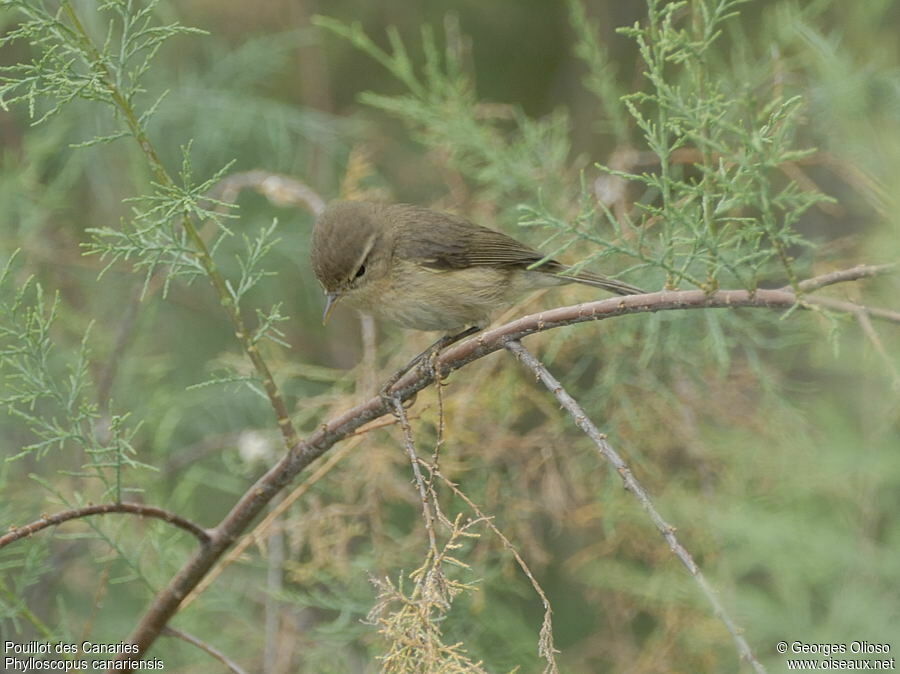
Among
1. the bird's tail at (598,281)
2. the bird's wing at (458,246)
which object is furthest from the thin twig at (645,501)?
the bird's wing at (458,246)

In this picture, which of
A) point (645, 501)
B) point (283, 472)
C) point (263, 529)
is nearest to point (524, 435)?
point (263, 529)

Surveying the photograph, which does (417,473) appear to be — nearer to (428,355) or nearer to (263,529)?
(263,529)

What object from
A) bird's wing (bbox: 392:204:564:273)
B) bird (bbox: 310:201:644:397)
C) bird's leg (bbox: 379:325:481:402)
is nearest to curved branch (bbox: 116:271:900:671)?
bird's leg (bbox: 379:325:481:402)

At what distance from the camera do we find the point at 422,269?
3.65m

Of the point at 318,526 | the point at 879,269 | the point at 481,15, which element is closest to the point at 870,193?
the point at 879,269

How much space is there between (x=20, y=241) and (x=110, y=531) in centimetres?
168

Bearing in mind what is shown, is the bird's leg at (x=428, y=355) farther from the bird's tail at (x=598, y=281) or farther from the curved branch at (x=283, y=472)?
the bird's tail at (x=598, y=281)

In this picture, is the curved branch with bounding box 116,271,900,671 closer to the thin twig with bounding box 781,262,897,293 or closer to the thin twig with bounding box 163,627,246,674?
the thin twig with bounding box 163,627,246,674

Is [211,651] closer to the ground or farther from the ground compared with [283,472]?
closer to the ground

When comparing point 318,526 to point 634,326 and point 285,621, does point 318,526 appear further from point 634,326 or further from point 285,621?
point 634,326

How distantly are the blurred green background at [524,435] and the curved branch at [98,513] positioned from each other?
0.16 meters

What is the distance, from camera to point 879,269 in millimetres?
1773

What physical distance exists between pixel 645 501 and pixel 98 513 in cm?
116

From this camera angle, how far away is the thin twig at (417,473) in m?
1.80
